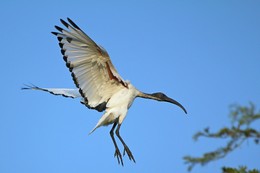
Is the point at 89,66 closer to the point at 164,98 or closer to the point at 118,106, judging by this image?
the point at 118,106

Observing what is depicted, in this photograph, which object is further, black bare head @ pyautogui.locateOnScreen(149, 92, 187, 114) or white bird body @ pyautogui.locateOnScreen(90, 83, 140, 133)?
black bare head @ pyautogui.locateOnScreen(149, 92, 187, 114)

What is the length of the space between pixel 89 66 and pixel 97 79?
296 mm

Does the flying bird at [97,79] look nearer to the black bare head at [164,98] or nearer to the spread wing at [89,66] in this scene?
the spread wing at [89,66]

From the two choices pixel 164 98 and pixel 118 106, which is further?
pixel 164 98

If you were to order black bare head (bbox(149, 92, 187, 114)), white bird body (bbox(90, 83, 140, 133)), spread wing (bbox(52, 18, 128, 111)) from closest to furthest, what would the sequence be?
spread wing (bbox(52, 18, 128, 111))
white bird body (bbox(90, 83, 140, 133))
black bare head (bbox(149, 92, 187, 114))

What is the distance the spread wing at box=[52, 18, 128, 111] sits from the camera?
21.0 ft

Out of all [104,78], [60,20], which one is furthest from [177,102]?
[60,20]

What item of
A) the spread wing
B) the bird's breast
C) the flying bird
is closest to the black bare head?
the flying bird

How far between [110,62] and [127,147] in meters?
1.32

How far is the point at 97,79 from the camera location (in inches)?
273

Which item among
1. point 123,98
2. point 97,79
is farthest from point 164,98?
point 97,79

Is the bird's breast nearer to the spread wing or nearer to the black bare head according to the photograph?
the spread wing

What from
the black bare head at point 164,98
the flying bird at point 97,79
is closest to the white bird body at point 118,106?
the flying bird at point 97,79

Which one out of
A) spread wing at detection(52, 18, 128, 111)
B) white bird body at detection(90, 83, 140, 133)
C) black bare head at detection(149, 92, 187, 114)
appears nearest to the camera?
spread wing at detection(52, 18, 128, 111)
